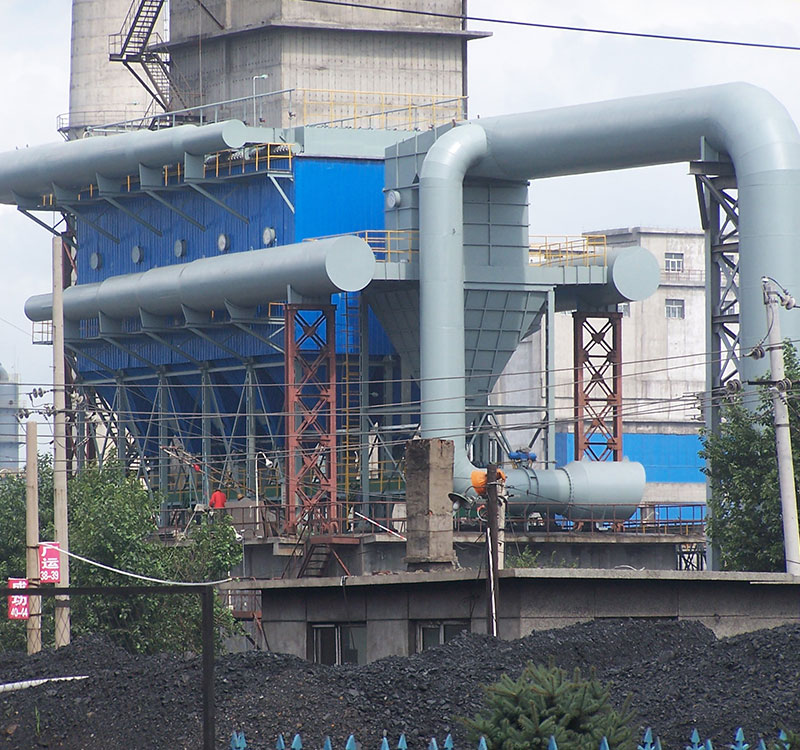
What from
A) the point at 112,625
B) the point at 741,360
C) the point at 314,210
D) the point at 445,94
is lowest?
the point at 112,625

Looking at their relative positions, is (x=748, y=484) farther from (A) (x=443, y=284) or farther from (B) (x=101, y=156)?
(B) (x=101, y=156)

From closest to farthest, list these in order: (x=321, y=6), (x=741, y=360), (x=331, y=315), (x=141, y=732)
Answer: (x=141, y=732), (x=741, y=360), (x=331, y=315), (x=321, y=6)

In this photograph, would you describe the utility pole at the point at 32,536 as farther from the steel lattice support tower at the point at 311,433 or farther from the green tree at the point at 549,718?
the steel lattice support tower at the point at 311,433

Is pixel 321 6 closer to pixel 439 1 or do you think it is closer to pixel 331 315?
pixel 439 1

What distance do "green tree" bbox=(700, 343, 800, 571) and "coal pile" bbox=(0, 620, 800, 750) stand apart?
674 inches

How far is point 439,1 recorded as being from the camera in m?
65.2

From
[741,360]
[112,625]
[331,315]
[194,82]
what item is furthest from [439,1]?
[112,625]

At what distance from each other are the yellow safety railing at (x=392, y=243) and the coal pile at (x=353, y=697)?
99.6ft

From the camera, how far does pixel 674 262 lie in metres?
107

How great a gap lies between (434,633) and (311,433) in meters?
25.0

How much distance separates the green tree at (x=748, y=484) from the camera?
1399 inches

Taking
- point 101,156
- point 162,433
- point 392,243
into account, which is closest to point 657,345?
point 162,433

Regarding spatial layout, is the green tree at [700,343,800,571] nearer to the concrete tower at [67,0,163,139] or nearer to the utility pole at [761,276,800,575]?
the utility pole at [761,276,800,575]

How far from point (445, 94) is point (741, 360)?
29573 millimetres
